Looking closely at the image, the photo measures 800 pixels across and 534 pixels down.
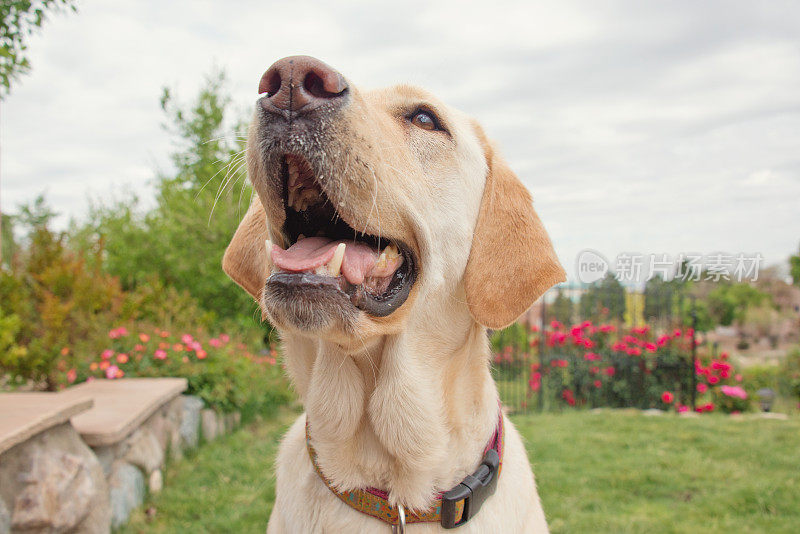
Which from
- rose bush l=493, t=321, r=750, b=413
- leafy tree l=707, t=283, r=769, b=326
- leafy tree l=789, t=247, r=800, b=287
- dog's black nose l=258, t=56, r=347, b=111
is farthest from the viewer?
leafy tree l=707, t=283, r=769, b=326

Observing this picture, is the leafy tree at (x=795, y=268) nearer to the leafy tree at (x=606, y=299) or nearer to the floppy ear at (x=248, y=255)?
the leafy tree at (x=606, y=299)

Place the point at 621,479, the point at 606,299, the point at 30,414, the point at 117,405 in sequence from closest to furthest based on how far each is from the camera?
the point at 30,414 → the point at 117,405 → the point at 621,479 → the point at 606,299

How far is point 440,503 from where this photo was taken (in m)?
1.93

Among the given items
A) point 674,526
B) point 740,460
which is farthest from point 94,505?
point 740,460

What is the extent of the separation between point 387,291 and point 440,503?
733 millimetres

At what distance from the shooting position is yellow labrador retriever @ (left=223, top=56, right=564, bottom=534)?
1.67 m

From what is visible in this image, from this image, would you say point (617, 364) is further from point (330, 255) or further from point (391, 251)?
point (330, 255)

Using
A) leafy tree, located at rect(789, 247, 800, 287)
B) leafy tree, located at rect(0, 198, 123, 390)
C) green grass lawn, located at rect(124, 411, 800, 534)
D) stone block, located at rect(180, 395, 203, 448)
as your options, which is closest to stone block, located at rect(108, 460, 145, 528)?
green grass lawn, located at rect(124, 411, 800, 534)

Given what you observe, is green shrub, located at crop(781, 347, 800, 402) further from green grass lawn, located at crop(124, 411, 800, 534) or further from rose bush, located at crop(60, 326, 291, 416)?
rose bush, located at crop(60, 326, 291, 416)

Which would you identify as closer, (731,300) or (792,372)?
(792,372)

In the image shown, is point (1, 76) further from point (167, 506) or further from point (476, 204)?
point (167, 506)

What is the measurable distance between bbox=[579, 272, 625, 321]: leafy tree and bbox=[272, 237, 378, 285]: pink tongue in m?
8.64

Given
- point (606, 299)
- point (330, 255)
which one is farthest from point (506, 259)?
point (606, 299)

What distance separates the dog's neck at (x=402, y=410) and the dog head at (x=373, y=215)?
0.19 meters
